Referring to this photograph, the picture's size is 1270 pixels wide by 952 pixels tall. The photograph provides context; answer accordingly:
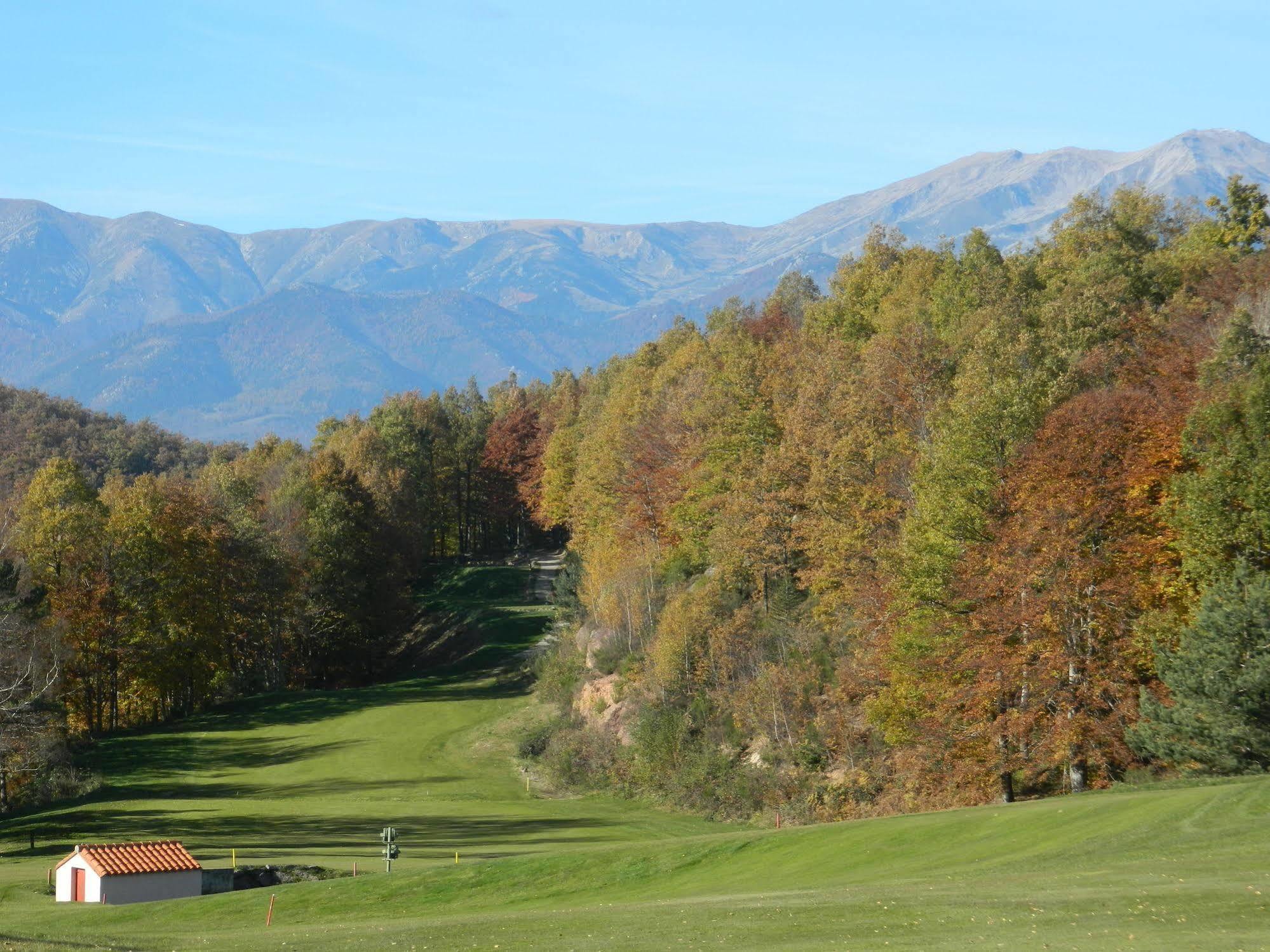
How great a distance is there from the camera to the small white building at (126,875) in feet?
118

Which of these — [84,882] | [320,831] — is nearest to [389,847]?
[84,882]

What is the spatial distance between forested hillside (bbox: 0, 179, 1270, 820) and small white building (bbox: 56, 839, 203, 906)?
50.7 feet

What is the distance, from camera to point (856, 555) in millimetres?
52781

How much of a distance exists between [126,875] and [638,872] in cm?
1433

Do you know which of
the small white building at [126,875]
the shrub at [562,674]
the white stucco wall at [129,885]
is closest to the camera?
the white stucco wall at [129,885]

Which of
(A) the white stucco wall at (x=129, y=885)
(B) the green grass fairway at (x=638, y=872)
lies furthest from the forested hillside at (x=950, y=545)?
A: (A) the white stucco wall at (x=129, y=885)

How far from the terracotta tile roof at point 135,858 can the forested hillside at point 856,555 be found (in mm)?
14949

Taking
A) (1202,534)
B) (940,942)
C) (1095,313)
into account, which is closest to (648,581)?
(1095,313)

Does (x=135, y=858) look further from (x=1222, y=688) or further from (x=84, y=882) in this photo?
(x=1222, y=688)

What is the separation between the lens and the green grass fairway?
2084 cm

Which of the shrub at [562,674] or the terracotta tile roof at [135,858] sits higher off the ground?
the terracotta tile roof at [135,858]

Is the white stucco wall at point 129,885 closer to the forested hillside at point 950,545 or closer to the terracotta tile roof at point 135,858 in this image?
the terracotta tile roof at point 135,858

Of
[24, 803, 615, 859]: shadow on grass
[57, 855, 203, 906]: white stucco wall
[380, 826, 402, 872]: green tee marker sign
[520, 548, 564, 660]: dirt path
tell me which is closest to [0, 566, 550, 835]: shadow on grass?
[24, 803, 615, 859]: shadow on grass

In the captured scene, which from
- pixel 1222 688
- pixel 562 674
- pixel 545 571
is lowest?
pixel 562 674
